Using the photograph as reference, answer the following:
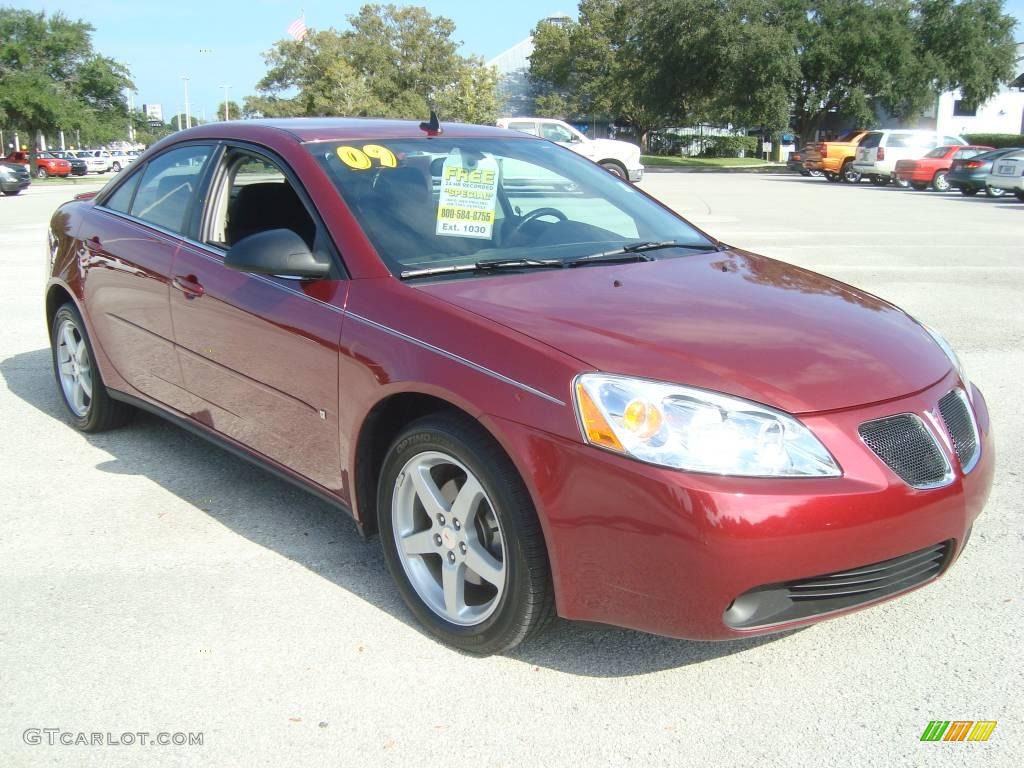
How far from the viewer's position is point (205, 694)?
2836mm

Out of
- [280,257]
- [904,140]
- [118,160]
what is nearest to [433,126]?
[280,257]

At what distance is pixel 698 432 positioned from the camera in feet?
8.29

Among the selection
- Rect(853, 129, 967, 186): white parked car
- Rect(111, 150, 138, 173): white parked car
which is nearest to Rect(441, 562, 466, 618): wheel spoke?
Rect(853, 129, 967, 186): white parked car

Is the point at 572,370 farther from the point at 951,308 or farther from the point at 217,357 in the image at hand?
the point at 951,308

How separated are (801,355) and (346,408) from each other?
1445mm

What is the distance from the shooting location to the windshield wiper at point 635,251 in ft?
11.8

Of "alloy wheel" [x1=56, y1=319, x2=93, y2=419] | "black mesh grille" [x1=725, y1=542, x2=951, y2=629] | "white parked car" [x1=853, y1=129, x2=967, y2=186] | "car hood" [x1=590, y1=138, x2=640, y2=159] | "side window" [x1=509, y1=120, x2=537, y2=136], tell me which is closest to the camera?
"black mesh grille" [x1=725, y1=542, x2=951, y2=629]

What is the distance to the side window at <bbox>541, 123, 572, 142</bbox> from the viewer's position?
26.2 metres

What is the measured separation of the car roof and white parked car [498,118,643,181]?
68.7 feet

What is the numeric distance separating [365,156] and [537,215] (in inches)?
28.0

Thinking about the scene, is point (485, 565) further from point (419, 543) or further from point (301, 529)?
point (301, 529)

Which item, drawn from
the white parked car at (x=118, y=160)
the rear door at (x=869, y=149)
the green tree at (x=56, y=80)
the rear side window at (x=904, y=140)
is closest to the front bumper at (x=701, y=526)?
the rear door at (x=869, y=149)

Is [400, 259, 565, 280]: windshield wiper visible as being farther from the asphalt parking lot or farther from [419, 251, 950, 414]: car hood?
the asphalt parking lot

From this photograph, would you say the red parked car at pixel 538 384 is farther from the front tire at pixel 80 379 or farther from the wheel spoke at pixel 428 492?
the front tire at pixel 80 379
